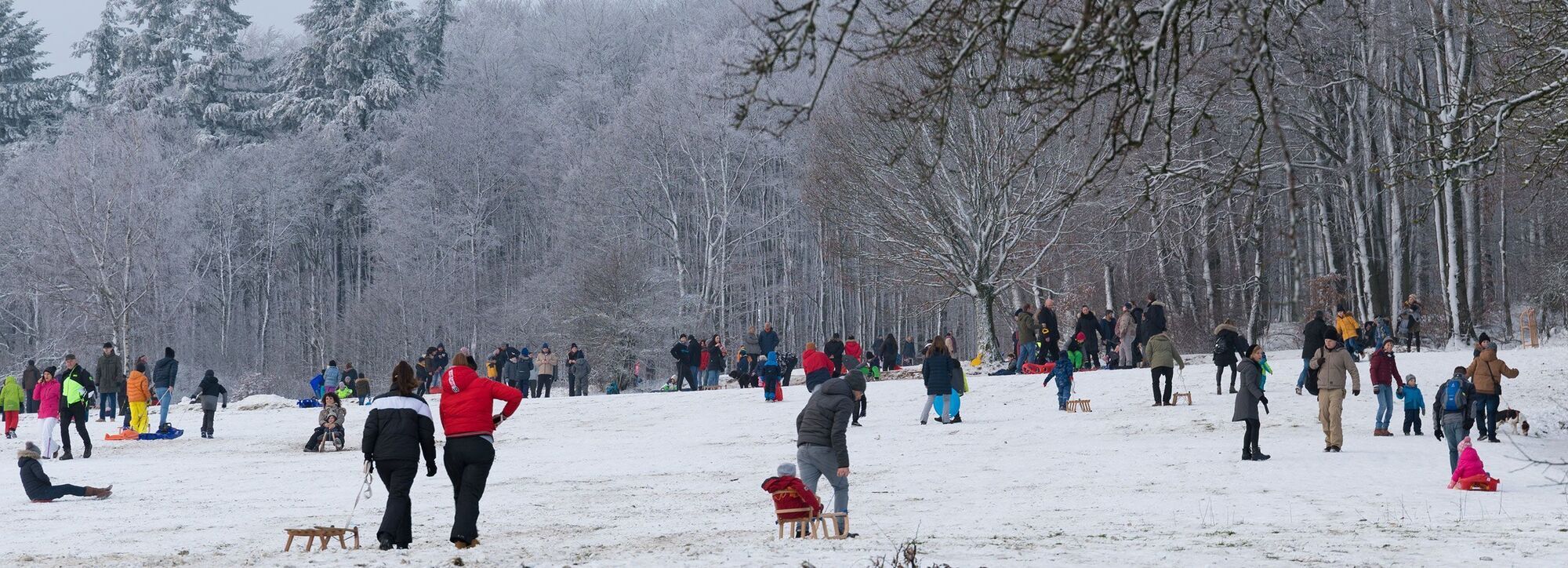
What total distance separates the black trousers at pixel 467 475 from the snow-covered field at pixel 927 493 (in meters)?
0.26

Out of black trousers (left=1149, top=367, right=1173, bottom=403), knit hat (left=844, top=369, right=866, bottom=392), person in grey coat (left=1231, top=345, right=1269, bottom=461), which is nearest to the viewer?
knit hat (left=844, top=369, right=866, bottom=392)

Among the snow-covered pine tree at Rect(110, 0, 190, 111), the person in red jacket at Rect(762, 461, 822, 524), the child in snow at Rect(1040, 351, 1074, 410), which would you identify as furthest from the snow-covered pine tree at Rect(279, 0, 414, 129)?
the person in red jacket at Rect(762, 461, 822, 524)

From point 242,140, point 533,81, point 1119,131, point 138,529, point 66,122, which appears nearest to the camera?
point 1119,131

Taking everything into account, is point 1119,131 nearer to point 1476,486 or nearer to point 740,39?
point 1476,486

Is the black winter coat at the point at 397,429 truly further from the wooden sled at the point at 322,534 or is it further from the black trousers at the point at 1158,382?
the black trousers at the point at 1158,382

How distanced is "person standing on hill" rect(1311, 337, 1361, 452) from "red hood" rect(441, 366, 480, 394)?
11430mm

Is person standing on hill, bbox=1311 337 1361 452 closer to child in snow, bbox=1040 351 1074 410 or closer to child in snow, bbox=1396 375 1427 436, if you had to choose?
child in snow, bbox=1396 375 1427 436

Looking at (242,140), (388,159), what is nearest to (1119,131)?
(388,159)

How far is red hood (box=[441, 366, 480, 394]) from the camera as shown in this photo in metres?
10.5

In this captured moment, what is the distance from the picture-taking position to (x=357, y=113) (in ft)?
209

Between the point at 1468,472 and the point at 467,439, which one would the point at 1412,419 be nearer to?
the point at 1468,472

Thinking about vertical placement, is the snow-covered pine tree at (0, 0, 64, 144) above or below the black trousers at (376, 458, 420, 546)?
above

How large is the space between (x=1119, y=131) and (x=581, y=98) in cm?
6217

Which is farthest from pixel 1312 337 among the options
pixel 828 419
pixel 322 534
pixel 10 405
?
pixel 10 405
